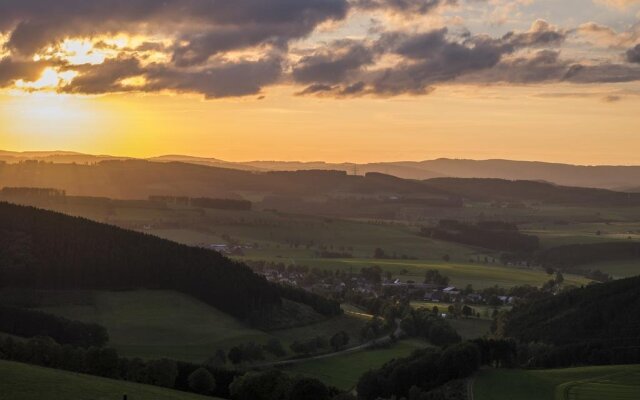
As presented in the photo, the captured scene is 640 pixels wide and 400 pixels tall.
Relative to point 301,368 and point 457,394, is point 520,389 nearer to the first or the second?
point 457,394

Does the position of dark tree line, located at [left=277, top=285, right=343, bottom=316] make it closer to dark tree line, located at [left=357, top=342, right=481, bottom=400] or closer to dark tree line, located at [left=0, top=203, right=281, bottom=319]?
dark tree line, located at [left=0, top=203, right=281, bottom=319]

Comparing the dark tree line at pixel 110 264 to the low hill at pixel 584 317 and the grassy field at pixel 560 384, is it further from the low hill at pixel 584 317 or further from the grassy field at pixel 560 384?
the grassy field at pixel 560 384

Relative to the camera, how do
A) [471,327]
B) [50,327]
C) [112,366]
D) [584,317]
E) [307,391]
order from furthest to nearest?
[471,327], [584,317], [50,327], [112,366], [307,391]

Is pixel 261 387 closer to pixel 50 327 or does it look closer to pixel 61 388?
pixel 61 388

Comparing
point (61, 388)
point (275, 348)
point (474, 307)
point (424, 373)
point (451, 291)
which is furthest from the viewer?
point (451, 291)

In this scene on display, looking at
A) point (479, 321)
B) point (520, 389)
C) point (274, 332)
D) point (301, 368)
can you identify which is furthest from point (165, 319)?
point (520, 389)

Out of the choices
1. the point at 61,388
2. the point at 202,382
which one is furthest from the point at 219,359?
the point at 61,388

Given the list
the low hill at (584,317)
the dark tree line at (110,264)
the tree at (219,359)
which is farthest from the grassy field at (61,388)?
the dark tree line at (110,264)
